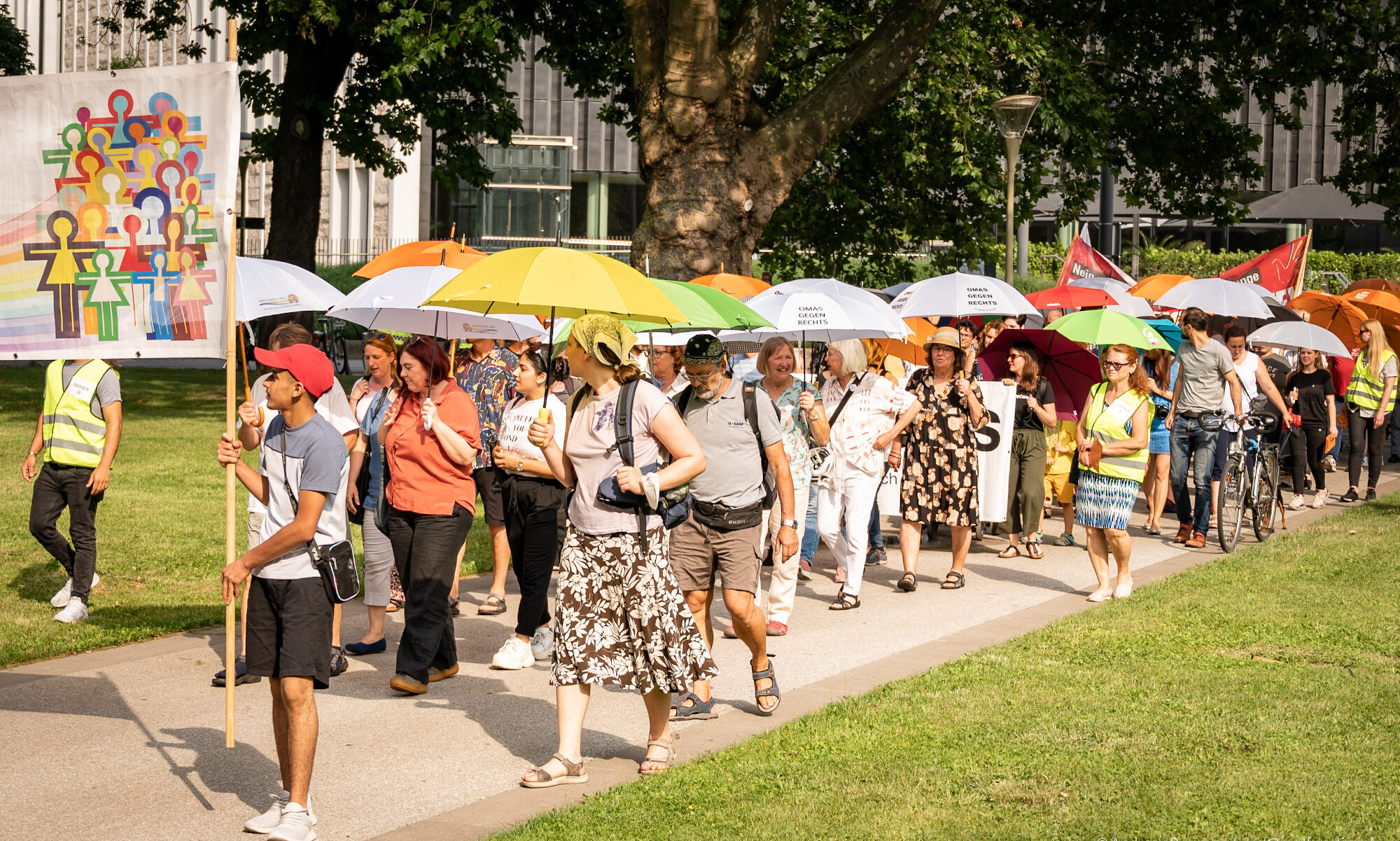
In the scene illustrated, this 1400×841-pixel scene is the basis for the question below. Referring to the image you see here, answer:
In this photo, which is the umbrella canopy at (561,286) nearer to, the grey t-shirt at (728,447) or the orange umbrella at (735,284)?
the grey t-shirt at (728,447)

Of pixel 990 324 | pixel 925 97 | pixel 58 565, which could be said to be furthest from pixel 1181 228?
pixel 58 565

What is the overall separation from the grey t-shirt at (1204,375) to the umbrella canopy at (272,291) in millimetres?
7621

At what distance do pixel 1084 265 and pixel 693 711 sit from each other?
40.3 ft

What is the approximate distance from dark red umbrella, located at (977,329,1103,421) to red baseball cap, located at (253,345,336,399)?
27.5 feet

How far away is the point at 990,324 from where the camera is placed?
13914mm

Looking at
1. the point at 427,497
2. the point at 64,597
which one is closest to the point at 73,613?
the point at 64,597

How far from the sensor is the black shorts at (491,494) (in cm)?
962

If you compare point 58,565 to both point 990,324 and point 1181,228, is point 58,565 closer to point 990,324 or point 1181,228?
point 990,324

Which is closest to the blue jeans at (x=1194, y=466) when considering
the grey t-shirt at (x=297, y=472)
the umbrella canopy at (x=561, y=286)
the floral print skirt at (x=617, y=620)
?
the umbrella canopy at (x=561, y=286)

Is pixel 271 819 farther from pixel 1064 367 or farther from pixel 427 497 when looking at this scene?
pixel 1064 367

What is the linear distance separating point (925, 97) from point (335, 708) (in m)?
15.7

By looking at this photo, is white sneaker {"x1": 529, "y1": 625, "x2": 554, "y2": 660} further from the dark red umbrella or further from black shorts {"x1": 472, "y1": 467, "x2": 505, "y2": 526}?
the dark red umbrella

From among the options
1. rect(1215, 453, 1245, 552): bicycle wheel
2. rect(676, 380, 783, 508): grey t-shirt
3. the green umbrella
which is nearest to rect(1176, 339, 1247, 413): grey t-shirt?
rect(1215, 453, 1245, 552): bicycle wheel

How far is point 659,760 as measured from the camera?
20.4ft
